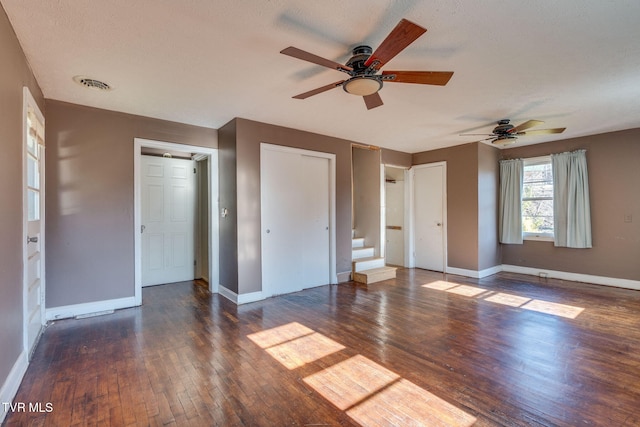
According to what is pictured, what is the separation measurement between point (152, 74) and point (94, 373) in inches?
98.8

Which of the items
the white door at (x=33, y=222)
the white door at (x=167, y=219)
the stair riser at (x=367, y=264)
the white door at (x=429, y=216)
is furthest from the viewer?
the white door at (x=429, y=216)

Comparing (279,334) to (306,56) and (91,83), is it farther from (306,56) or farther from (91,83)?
(91,83)

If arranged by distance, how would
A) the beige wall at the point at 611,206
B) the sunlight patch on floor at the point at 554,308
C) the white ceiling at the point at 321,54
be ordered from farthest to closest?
the beige wall at the point at 611,206 → the sunlight patch on floor at the point at 554,308 → the white ceiling at the point at 321,54

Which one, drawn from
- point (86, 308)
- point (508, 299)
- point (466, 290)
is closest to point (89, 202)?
point (86, 308)

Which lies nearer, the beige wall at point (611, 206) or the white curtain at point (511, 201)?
the beige wall at point (611, 206)

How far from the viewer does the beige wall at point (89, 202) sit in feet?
11.0

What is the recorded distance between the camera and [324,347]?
269 cm

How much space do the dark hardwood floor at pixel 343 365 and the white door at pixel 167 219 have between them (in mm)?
1078

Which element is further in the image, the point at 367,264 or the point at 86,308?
the point at 367,264

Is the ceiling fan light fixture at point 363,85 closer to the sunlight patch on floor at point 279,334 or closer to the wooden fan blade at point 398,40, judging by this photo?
the wooden fan blade at point 398,40

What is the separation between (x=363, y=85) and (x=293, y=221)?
2610 mm

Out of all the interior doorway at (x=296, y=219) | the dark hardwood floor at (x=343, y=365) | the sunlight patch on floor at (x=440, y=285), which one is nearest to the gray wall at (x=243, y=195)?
the interior doorway at (x=296, y=219)

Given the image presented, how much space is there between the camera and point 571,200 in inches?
199

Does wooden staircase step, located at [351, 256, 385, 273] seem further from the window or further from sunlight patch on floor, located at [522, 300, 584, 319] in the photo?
the window
